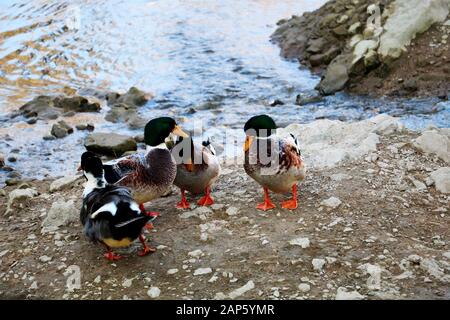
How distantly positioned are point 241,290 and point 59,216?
2417 millimetres

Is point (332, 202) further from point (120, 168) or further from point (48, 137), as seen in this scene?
point (48, 137)

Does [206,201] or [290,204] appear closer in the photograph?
[290,204]

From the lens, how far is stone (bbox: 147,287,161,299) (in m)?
4.63

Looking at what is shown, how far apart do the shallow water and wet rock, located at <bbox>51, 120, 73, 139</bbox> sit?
0.55 feet

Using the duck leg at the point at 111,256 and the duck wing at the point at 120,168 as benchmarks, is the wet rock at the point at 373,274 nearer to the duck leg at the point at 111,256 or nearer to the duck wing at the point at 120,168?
the duck leg at the point at 111,256

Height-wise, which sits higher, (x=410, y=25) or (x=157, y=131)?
(x=157, y=131)

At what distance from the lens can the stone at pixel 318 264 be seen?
4797 mm

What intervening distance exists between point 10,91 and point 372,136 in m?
9.89

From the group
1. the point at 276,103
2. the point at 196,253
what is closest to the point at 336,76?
the point at 276,103

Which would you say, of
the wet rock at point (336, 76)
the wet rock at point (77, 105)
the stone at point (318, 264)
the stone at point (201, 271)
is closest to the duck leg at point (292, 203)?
the stone at point (318, 264)

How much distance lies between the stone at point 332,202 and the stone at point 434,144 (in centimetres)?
171

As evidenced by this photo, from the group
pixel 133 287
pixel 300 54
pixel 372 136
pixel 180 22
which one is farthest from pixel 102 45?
pixel 133 287

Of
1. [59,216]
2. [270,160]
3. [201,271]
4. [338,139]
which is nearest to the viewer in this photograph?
[201,271]

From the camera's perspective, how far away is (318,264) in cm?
→ 482
